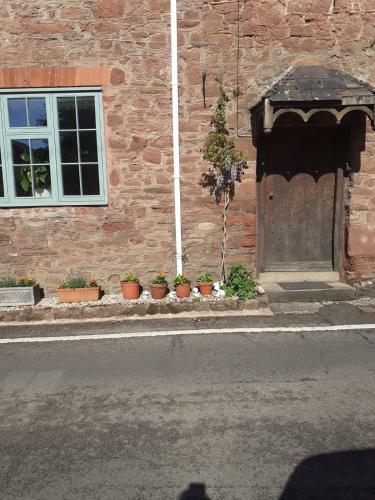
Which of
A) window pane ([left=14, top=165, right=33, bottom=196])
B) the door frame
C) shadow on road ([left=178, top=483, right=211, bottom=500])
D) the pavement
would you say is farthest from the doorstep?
shadow on road ([left=178, top=483, right=211, bottom=500])

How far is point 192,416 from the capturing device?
313cm

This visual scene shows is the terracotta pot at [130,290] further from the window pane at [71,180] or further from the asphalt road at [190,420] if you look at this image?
the window pane at [71,180]

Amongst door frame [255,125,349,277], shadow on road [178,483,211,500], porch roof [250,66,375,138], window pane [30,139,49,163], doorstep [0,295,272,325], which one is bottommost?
shadow on road [178,483,211,500]

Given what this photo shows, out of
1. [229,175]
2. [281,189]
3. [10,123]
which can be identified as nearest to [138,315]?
[229,175]

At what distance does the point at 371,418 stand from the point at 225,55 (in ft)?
18.4

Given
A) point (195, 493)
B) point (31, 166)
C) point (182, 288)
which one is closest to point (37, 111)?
point (31, 166)

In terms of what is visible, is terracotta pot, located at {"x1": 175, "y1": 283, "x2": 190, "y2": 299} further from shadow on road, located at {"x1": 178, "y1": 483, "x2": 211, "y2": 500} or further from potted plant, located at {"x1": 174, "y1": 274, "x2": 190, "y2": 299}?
shadow on road, located at {"x1": 178, "y1": 483, "x2": 211, "y2": 500}

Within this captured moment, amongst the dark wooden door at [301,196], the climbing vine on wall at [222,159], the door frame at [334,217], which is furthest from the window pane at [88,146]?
the dark wooden door at [301,196]

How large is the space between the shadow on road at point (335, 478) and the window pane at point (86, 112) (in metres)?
5.74

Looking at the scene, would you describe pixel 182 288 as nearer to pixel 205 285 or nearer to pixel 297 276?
pixel 205 285

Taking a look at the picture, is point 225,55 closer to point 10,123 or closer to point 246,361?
point 10,123

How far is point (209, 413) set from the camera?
3172 mm

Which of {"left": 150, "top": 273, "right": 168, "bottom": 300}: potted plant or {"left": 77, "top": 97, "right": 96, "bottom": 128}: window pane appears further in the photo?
{"left": 77, "top": 97, "right": 96, "bottom": 128}: window pane

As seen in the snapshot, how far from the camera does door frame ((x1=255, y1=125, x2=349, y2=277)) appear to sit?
267 inches
